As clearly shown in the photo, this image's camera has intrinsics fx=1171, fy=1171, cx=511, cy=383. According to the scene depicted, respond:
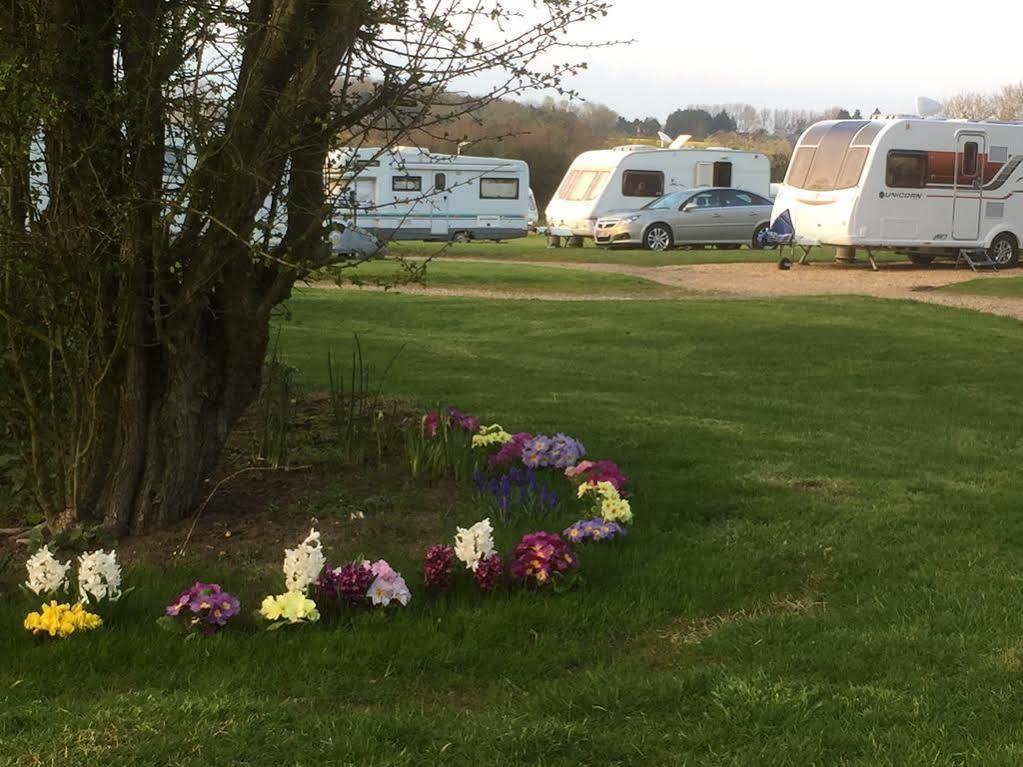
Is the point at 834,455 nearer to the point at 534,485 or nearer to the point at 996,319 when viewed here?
the point at 534,485

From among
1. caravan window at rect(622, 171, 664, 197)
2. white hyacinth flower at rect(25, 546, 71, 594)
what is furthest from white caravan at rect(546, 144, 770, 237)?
white hyacinth flower at rect(25, 546, 71, 594)

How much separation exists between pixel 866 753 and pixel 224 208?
8.55 ft

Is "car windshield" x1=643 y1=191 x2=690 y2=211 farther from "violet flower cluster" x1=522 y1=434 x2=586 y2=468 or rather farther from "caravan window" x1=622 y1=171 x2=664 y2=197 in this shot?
"violet flower cluster" x1=522 y1=434 x2=586 y2=468

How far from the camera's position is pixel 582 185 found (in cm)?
3042

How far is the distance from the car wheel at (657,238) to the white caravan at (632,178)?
6.63ft

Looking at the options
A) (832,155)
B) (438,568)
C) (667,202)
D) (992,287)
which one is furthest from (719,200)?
(438,568)

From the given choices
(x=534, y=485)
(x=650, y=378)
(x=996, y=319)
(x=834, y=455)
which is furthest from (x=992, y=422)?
(x=996, y=319)

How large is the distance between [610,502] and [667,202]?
948 inches

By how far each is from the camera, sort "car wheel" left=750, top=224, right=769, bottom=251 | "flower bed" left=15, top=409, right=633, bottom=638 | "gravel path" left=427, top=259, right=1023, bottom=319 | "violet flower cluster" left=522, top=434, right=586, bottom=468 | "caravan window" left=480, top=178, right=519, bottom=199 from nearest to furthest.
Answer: "flower bed" left=15, top=409, right=633, bottom=638
"violet flower cluster" left=522, top=434, right=586, bottom=468
"gravel path" left=427, top=259, right=1023, bottom=319
"car wheel" left=750, top=224, right=769, bottom=251
"caravan window" left=480, top=178, right=519, bottom=199

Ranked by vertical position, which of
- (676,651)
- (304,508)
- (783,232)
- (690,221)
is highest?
(690,221)

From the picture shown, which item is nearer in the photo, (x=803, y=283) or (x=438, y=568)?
(x=438, y=568)

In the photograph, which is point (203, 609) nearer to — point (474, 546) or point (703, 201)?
point (474, 546)

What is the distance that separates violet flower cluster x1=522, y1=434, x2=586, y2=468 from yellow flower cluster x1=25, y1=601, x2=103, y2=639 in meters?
2.25

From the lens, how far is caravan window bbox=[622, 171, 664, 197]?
2981cm
